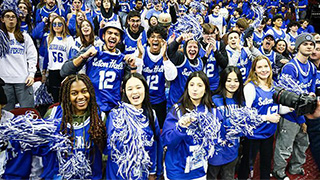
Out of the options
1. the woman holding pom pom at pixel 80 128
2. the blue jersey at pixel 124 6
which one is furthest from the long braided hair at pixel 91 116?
the blue jersey at pixel 124 6

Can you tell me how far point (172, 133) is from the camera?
2.29 meters

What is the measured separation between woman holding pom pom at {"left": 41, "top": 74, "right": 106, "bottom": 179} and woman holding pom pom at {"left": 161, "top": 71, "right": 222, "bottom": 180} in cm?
57

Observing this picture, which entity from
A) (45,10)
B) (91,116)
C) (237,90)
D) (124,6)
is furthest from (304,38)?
(124,6)

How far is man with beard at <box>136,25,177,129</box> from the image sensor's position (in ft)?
11.9

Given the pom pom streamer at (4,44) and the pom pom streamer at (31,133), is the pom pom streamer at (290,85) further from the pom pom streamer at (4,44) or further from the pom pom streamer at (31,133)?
the pom pom streamer at (4,44)

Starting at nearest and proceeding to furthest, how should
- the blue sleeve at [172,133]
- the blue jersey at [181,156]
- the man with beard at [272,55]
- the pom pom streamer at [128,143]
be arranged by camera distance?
the pom pom streamer at [128,143], the blue sleeve at [172,133], the blue jersey at [181,156], the man with beard at [272,55]

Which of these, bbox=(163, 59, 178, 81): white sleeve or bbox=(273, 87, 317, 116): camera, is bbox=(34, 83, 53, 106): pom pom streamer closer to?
bbox=(163, 59, 178, 81): white sleeve

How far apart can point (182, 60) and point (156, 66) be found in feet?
1.19

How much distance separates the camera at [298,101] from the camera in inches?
79.6

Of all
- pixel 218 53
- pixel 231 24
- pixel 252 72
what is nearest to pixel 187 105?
pixel 252 72

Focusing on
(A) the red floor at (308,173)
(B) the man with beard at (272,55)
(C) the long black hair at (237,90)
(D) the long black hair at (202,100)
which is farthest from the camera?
(B) the man with beard at (272,55)

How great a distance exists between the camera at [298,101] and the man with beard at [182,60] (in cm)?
149

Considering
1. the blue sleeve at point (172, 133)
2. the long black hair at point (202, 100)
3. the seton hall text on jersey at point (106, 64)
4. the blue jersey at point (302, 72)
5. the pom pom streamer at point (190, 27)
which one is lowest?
the blue sleeve at point (172, 133)

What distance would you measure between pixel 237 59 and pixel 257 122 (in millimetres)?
2252
